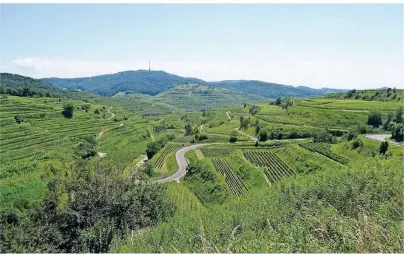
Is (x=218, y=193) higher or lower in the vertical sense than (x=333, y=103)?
lower

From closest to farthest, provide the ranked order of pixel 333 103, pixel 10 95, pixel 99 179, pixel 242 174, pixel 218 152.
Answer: pixel 99 179 → pixel 242 174 → pixel 218 152 → pixel 10 95 → pixel 333 103

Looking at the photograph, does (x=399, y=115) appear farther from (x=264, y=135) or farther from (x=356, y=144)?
(x=264, y=135)

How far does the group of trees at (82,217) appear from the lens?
26359mm

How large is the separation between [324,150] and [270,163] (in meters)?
11.5

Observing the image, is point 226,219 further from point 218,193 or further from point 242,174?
point 242,174

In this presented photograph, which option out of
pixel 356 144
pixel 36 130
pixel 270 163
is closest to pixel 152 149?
pixel 36 130

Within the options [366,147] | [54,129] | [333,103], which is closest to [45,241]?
[366,147]

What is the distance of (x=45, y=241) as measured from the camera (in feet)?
90.4

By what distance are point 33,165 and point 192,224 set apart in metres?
41.8

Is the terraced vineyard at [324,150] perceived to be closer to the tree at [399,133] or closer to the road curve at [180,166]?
the tree at [399,133]

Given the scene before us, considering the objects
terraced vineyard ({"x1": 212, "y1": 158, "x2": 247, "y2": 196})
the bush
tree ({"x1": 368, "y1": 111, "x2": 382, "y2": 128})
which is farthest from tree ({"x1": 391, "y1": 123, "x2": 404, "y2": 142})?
terraced vineyard ({"x1": 212, "y1": 158, "x2": 247, "y2": 196})

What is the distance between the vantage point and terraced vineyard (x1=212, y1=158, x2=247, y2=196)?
190 ft

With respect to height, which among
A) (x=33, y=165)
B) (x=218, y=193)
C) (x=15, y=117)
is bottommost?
(x=218, y=193)

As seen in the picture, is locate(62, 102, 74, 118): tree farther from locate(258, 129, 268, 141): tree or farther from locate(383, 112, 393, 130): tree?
locate(383, 112, 393, 130): tree
